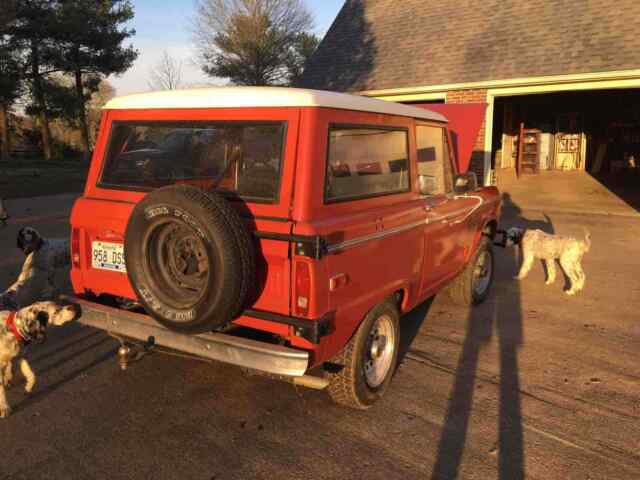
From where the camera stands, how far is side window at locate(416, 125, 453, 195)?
427 centimetres

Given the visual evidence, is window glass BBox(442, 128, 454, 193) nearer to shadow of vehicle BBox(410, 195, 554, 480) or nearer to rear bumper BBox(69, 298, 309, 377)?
shadow of vehicle BBox(410, 195, 554, 480)

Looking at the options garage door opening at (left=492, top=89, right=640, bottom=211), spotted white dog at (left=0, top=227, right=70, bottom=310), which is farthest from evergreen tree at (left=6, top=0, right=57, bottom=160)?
spotted white dog at (left=0, top=227, right=70, bottom=310)

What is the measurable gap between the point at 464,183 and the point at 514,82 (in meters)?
8.32

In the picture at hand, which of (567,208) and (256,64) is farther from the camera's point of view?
(256,64)

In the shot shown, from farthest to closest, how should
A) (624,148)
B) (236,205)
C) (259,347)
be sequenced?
(624,148) → (236,205) → (259,347)

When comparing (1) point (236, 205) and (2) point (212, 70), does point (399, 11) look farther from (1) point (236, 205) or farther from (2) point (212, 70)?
(2) point (212, 70)

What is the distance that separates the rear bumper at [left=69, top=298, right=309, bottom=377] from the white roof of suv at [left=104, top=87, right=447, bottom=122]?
141 centimetres

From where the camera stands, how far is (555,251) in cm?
668

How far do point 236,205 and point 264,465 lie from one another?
1.55 m

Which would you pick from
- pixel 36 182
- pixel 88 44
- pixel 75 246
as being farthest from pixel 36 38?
pixel 75 246

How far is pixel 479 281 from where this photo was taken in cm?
605

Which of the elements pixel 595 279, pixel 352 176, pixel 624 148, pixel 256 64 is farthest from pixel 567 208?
pixel 256 64

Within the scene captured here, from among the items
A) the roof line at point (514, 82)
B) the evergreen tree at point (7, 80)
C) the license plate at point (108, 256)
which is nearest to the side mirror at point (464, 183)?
the license plate at point (108, 256)

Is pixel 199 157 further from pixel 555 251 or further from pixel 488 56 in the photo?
pixel 488 56
